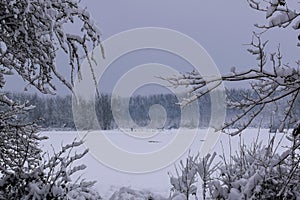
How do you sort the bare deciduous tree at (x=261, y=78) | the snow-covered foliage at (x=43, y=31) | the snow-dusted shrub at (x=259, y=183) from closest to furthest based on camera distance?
the bare deciduous tree at (x=261, y=78), the snow-covered foliage at (x=43, y=31), the snow-dusted shrub at (x=259, y=183)

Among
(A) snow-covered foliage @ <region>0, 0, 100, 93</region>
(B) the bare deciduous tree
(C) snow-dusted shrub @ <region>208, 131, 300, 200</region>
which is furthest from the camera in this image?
(C) snow-dusted shrub @ <region>208, 131, 300, 200</region>

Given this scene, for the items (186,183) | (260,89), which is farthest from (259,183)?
(260,89)

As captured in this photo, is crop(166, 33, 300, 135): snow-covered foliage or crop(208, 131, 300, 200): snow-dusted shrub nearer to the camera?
crop(166, 33, 300, 135): snow-covered foliage

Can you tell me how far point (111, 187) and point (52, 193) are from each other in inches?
434

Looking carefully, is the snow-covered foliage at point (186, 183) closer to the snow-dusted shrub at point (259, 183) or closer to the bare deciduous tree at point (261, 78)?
the snow-dusted shrub at point (259, 183)

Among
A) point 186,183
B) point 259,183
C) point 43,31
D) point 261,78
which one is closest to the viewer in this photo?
point 261,78

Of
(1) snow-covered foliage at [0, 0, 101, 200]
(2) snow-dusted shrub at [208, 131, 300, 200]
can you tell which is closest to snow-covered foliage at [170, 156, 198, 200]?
(2) snow-dusted shrub at [208, 131, 300, 200]

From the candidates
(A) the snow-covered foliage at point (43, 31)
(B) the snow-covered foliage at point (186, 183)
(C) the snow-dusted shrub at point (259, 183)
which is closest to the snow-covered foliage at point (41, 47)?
(A) the snow-covered foliage at point (43, 31)

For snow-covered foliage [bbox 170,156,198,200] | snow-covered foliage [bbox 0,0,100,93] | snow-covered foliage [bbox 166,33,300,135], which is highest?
snow-covered foliage [bbox 0,0,100,93]

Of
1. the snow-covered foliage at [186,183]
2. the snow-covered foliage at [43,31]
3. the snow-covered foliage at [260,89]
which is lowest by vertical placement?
the snow-covered foliage at [186,183]

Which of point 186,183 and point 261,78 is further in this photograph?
point 186,183

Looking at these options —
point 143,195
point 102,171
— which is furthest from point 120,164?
point 143,195

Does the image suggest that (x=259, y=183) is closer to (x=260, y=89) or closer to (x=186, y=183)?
(x=186, y=183)

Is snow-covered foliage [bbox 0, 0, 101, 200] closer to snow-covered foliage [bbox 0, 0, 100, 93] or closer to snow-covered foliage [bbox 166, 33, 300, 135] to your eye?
snow-covered foliage [bbox 0, 0, 100, 93]
